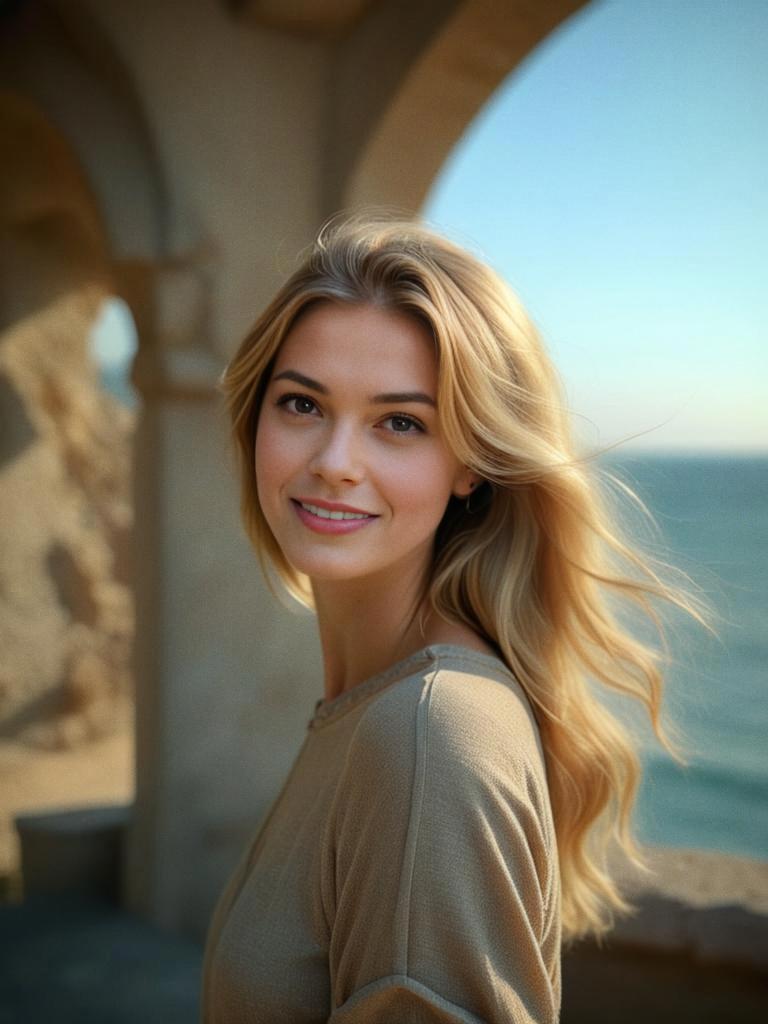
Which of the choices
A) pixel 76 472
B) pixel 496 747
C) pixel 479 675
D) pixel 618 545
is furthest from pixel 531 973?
pixel 76 472

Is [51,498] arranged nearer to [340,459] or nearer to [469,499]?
[469,499]

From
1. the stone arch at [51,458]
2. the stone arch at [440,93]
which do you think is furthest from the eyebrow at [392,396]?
the stone arch at [51,458]

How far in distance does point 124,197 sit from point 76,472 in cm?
629

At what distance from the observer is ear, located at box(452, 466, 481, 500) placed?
5.13ft

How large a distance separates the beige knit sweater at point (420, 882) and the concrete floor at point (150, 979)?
2025 mm

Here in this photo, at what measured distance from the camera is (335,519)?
1.45 m

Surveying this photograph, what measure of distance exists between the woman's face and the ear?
0.11 feet

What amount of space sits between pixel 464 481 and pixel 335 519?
0.24 metres

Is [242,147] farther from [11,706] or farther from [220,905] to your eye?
[11,706]

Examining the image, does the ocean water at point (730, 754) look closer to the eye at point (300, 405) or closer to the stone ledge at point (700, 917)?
the stone ledge at point (700, 917)

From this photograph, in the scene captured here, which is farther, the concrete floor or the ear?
the concrete floor

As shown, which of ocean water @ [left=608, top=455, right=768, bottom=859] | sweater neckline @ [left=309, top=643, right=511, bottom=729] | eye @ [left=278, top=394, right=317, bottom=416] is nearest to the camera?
sweater neckline @ [left=309, top=643, right=511, bottom=729]

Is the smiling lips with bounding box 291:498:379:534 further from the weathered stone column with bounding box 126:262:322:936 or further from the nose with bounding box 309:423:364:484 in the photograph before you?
the weathered stone column with bounding box 126:262:322:936

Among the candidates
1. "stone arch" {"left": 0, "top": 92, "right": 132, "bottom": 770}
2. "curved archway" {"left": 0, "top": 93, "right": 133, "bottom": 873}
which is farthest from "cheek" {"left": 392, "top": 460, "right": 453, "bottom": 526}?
"curved archway" {"left": 0, "top": 93, "right": 133, "bottom": 873}
